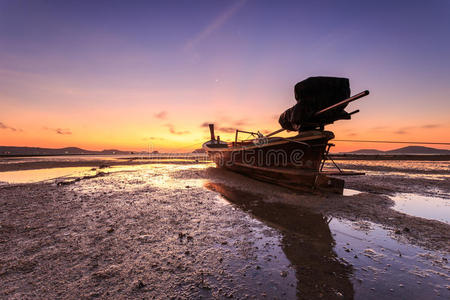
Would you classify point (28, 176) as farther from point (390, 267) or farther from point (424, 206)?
point (424, 206)

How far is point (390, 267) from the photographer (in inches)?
124

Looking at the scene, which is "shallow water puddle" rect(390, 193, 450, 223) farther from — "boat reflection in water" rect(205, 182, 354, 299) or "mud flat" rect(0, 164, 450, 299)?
"boat reflection in water" rect(205, 182, 354, 299)

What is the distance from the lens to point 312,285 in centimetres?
268

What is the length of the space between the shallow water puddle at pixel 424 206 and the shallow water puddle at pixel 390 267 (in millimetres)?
3044

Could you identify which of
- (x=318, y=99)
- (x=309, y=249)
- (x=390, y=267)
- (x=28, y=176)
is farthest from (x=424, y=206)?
(x=28, y=176)

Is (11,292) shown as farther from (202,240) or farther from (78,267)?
(202,240)

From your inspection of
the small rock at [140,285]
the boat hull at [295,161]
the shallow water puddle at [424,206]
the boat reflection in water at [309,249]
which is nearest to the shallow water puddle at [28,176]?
the small rock at [140,285]

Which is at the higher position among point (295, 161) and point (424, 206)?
point (295, 161)

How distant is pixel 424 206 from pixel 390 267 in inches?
250

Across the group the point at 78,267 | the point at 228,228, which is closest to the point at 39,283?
the point at 78,267

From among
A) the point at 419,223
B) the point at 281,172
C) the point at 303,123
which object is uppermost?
the point at 303,123

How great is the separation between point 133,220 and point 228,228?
2882mm

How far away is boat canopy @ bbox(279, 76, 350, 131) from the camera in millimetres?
9219

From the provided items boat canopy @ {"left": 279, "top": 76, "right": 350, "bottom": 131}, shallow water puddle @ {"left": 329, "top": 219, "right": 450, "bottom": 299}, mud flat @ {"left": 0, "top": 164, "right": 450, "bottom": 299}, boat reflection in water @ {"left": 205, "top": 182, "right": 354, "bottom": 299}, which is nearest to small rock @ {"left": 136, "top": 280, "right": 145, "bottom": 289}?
mud flat @ {"left": 0, "top": 164, "right": 450, "bottom": 299}
